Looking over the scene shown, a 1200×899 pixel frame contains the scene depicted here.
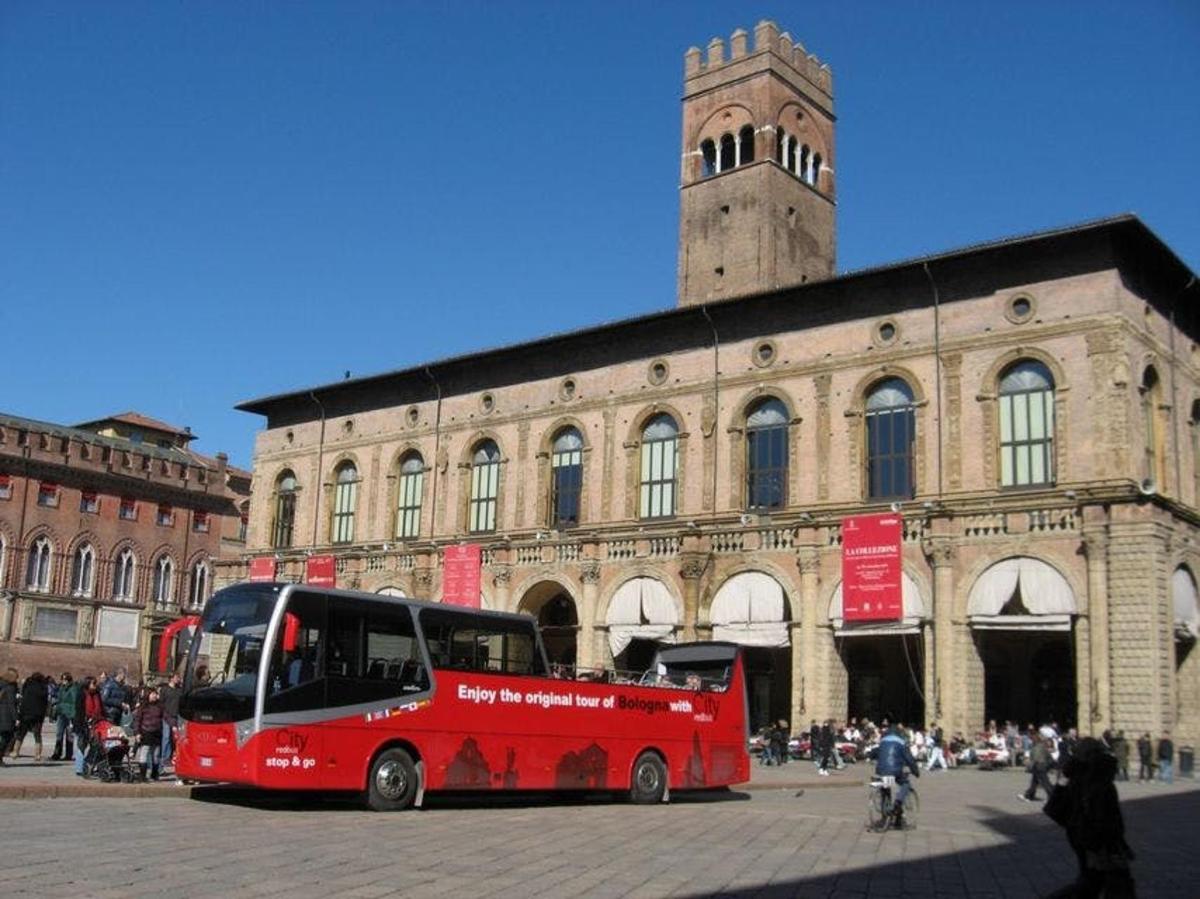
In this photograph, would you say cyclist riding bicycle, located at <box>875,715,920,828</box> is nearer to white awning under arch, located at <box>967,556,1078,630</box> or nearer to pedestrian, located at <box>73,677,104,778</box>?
pedestrian, located at <box>73,677,104,778</box>

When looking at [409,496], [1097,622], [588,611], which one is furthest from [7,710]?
[409,496]

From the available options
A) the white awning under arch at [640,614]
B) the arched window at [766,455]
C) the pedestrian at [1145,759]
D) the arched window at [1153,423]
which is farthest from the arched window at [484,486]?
the pedestrian at [1145,759]

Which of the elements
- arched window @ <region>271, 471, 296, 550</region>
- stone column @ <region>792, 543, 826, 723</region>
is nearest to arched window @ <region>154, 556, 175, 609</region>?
arched window @ <region>271, 471, 296, 550</region>

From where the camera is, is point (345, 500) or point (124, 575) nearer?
point (345, 500)

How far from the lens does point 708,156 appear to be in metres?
55.9

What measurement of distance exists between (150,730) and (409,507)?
27708 millimetres

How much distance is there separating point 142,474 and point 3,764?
4945 cm

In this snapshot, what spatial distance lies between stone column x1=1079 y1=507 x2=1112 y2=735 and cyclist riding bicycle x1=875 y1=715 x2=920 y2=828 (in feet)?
47.1

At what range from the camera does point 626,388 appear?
41812mm

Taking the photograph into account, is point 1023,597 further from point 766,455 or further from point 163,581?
point 163,581

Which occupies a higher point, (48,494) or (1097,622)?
(48,494)

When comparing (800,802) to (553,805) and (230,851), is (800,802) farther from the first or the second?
(230,851)

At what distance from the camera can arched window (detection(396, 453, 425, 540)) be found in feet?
156

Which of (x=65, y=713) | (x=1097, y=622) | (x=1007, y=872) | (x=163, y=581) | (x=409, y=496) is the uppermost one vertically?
(x=409, y=496)
